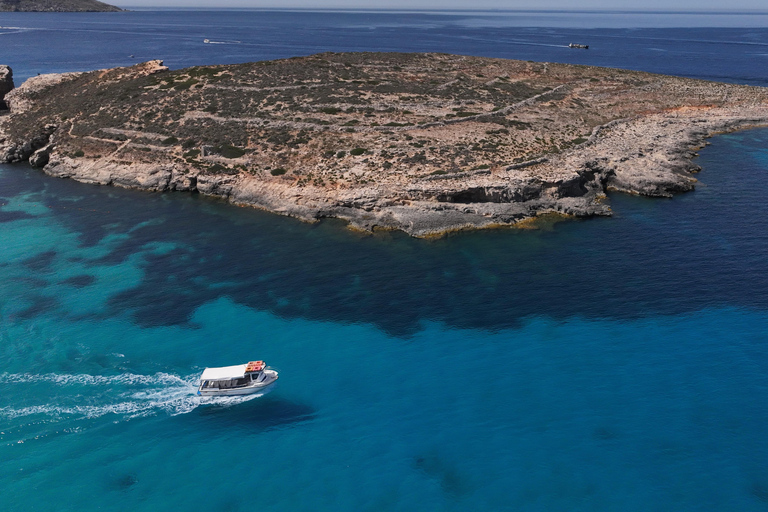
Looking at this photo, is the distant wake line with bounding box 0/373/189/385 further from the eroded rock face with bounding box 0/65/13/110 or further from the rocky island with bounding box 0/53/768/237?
the eroded rock face with bounding box 0/65/13/110

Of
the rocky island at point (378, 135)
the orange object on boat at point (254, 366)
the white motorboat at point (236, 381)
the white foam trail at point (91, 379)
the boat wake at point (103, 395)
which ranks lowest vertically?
the boat wake at point (103, 395)

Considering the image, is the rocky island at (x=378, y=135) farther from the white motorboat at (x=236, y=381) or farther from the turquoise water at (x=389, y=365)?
the white motorboat at (x=236, y=381)

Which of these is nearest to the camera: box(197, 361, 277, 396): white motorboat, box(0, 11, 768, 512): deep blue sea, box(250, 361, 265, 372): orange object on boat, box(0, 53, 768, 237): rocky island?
box(0, 11, 768, 512): deep blue sea

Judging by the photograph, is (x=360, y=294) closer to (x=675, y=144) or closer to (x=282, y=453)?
(x=282, y=453)

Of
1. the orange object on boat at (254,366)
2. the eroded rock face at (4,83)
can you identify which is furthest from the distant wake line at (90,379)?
the eroded rock face at (4,83)

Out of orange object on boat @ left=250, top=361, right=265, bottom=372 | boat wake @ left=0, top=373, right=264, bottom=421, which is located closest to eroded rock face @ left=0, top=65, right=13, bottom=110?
boat wake @ left=0, top=373, right=264, bottom=421

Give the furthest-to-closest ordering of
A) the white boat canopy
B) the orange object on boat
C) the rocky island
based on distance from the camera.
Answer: the rocky island < the orange object on boat < the white boat canopy

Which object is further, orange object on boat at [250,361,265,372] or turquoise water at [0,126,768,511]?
orange object on boat at [250,361,265,372]
